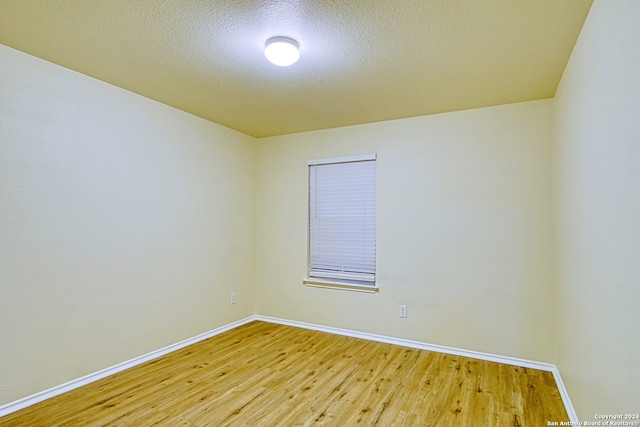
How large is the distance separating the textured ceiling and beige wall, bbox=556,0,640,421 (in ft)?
1.12

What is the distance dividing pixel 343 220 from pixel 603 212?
2.58 meters

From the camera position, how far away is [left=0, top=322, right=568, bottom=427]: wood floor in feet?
6.98

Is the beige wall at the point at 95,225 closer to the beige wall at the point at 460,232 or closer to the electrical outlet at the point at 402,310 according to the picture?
the beige wall at the point at 460,232

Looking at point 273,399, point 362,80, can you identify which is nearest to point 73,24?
point 362,80

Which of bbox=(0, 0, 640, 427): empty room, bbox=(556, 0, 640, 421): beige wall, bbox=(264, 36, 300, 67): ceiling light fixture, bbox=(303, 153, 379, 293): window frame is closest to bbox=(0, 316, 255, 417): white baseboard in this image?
bbox=(0, 0, 640, 427): empty room

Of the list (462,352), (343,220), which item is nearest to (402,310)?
(462,352)

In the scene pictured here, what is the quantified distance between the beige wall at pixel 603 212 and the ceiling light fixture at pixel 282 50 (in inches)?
61.5

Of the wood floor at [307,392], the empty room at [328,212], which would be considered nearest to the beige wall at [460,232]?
the empty room at [328,212]

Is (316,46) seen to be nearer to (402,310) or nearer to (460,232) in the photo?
(460,232)

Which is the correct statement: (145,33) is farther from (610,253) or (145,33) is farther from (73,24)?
(610,253)

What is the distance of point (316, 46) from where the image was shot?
2.09 metres

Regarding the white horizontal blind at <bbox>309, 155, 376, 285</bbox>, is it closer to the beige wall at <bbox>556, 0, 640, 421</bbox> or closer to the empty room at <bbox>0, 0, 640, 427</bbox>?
the empty room at <bbox>0, 0, 640, 427</bbox>

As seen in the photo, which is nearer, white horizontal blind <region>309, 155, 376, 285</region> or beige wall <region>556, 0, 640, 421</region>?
beige wall <region>556, 0, 640, 421</region>

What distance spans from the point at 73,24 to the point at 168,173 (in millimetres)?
1531
